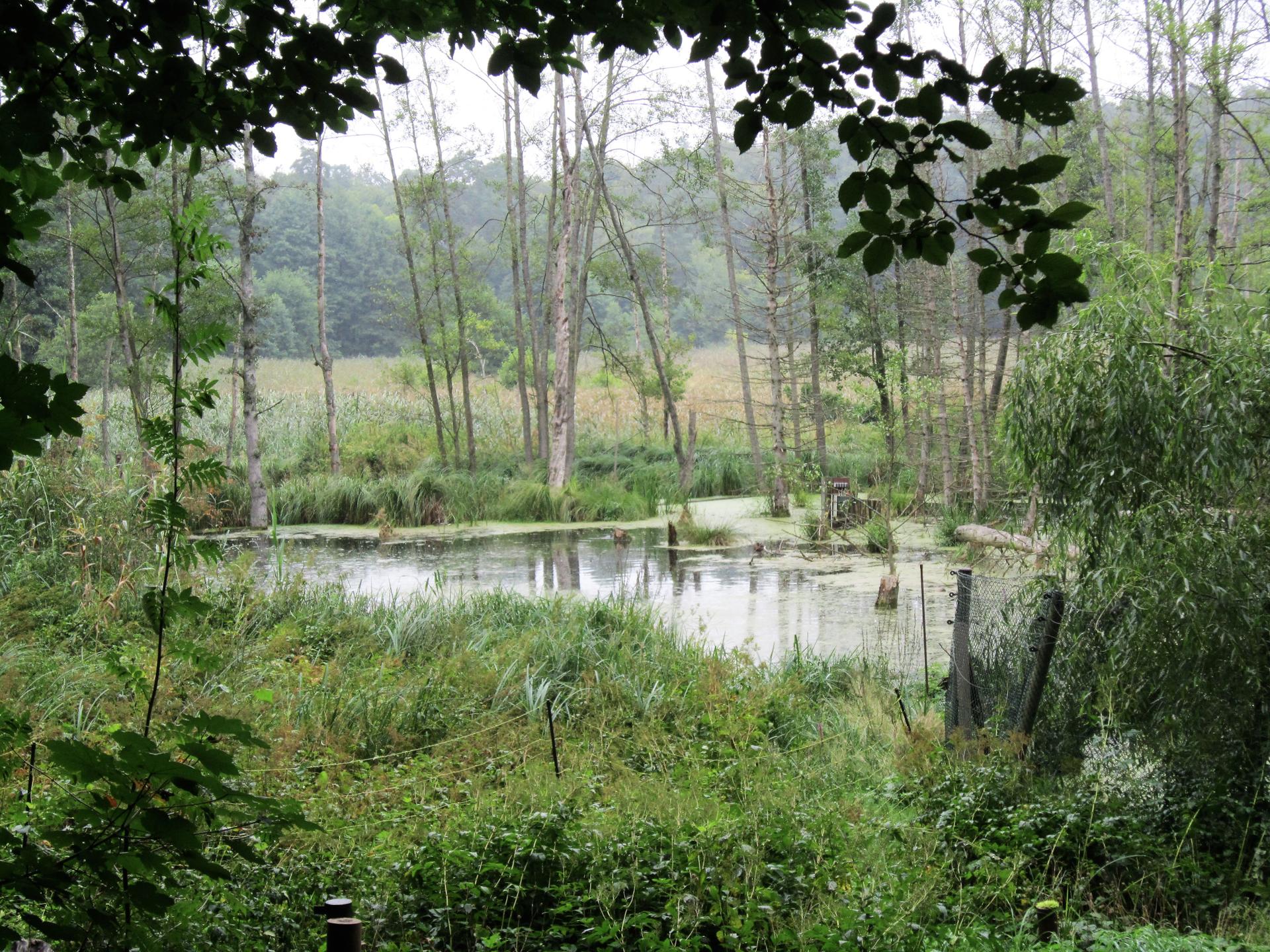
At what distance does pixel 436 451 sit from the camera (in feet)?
58.9

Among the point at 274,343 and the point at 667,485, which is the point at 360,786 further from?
the point at 274,343

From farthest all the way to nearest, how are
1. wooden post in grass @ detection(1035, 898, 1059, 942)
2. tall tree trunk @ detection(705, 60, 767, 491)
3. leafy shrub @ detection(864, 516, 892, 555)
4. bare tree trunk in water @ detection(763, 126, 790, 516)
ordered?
tall tree trunk @ detection(705, 60, 767, 491) → bare tree trunk in water @ detection(763, 126, 790, 516) → leafy shrub @ detection(864, 516, 892, 555) → wooden post in grass @ detection(1035, 898, 1059, 942)

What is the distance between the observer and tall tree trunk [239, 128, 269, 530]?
12.9 m

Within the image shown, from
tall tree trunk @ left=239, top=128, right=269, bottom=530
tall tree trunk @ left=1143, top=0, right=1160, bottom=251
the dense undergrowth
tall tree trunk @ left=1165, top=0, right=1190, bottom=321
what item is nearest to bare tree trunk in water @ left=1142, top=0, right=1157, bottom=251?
tall tree trunk @ left=1143, top=0, right=1160, bottom=251

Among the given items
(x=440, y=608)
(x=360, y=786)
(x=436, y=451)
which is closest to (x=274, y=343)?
(x=436, y=451)

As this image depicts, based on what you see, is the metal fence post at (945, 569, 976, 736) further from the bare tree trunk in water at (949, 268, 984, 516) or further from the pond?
the bare tree trunk in water at (949, 268, 984, 516)

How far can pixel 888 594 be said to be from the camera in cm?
839

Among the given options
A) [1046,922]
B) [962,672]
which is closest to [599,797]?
[1046,922]

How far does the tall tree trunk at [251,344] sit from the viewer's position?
12.9m

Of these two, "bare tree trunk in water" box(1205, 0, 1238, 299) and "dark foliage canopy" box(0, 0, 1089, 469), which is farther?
"bare tree trunk in water" box(1205, 0, 1238, 299)

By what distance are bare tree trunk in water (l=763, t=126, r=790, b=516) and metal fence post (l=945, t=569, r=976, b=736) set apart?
9.37m

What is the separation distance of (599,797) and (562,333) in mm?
12939

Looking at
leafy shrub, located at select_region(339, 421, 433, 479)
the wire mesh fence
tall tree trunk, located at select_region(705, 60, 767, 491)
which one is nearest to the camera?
the wire mesh fence

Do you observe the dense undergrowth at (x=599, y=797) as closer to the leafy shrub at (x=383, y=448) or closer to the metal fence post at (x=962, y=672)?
the metal fence post at (x=962, y=672)
